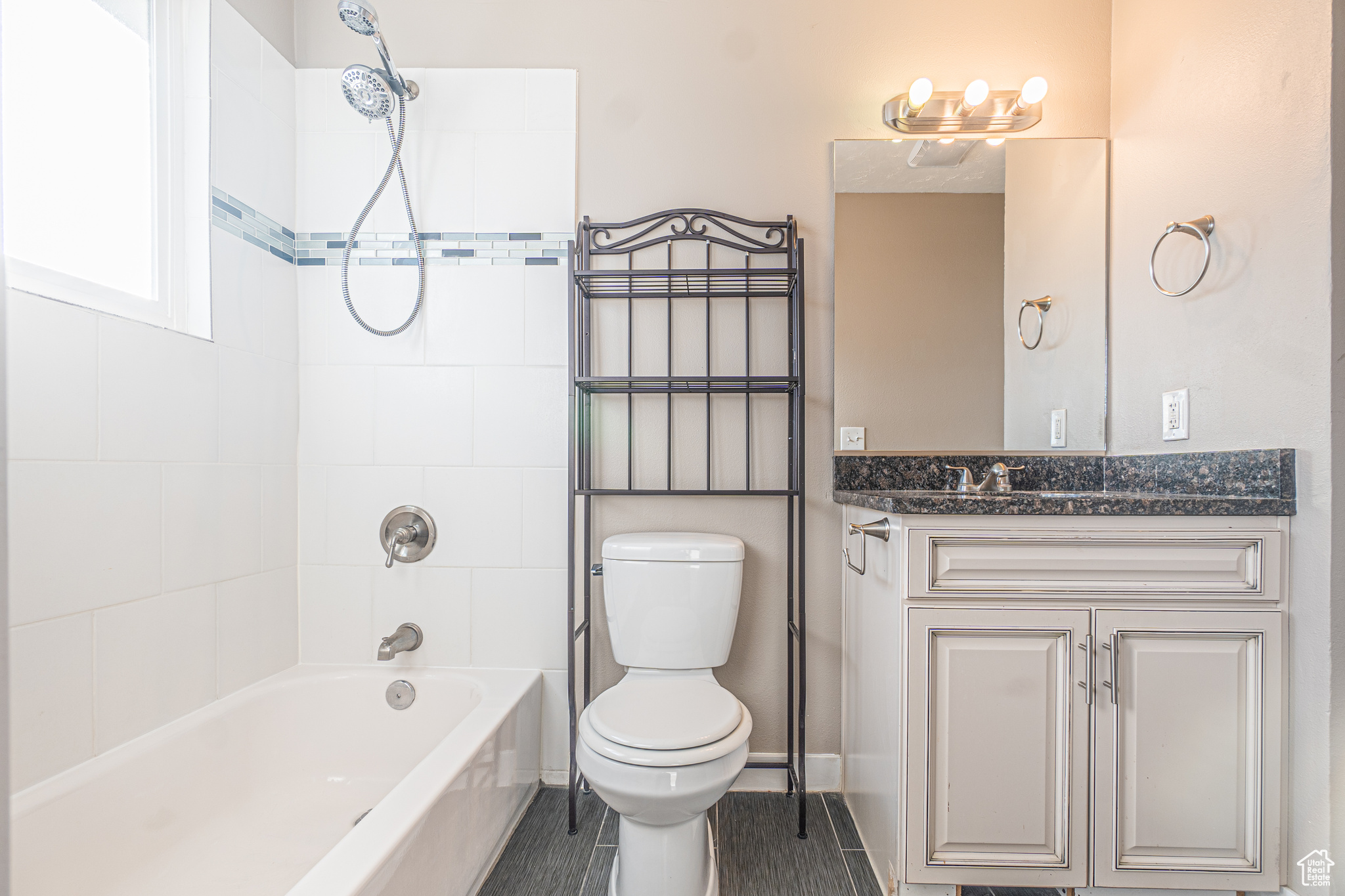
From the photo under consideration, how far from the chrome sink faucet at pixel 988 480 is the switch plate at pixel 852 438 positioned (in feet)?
0.78

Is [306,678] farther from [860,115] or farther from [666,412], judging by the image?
[860,115]

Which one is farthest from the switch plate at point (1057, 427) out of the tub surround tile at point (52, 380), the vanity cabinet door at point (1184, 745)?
the tub surround tile at point (52, 380)

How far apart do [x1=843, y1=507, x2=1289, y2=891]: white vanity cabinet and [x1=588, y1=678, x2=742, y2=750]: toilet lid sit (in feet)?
1.20

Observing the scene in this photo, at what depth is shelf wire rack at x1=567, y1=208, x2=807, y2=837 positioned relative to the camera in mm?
1881

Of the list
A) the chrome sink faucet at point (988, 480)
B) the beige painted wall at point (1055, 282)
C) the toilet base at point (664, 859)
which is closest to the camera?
the toilet base at point (664, 859)

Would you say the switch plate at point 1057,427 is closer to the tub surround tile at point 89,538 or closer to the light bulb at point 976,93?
the light bulb at point 976,93

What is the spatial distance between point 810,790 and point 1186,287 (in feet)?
5.15

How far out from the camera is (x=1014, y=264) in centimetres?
188

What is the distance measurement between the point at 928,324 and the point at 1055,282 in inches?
14.3

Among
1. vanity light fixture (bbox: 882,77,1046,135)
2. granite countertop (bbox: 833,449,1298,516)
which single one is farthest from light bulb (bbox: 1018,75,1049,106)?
granite countertop (bbox: 833,449,1298,516)

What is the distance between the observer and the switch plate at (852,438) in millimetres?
1891

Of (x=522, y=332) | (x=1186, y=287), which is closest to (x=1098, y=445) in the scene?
(x=1186, y=287)

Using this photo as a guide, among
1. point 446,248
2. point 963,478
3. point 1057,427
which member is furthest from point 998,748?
point 446,248

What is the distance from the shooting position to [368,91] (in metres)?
1.77
